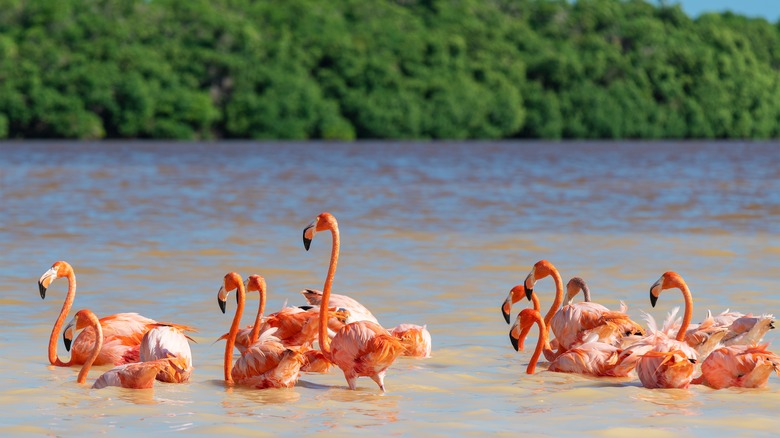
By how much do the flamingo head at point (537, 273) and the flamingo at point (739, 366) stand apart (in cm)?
105

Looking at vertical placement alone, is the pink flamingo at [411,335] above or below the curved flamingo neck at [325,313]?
below

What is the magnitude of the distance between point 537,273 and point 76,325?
2583mm

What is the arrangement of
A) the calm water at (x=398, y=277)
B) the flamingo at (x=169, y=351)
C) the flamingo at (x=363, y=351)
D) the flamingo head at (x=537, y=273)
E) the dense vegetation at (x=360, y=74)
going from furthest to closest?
the dense vegetation at (x=360, y=74) → the flamingo head at (x=537, y=273) → the flamingo at (x=169, y=351) → the flamingo at (x=363, y=351) → the calm water at (x=398, y=277)

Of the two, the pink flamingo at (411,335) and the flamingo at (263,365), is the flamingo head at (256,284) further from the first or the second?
the pink flamingo at (411,335)

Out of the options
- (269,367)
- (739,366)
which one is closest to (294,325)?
(269,367)

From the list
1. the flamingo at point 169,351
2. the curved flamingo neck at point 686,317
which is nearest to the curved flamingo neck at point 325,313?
the flamingo at point 169,351

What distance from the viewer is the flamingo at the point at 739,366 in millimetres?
6852

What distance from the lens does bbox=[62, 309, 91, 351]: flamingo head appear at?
23.6 feet

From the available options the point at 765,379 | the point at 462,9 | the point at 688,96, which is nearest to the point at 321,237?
the point at 765,379

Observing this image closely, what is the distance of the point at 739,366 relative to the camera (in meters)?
6.88

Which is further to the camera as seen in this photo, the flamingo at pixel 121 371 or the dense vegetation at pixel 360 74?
the dense vegetation at pixel 360 74

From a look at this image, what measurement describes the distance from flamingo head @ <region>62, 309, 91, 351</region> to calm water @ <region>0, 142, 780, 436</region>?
26 centimetres

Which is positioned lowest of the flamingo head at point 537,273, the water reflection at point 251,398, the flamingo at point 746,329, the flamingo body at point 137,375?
the water reflection at point 251,398

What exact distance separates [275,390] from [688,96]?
102848 mm
